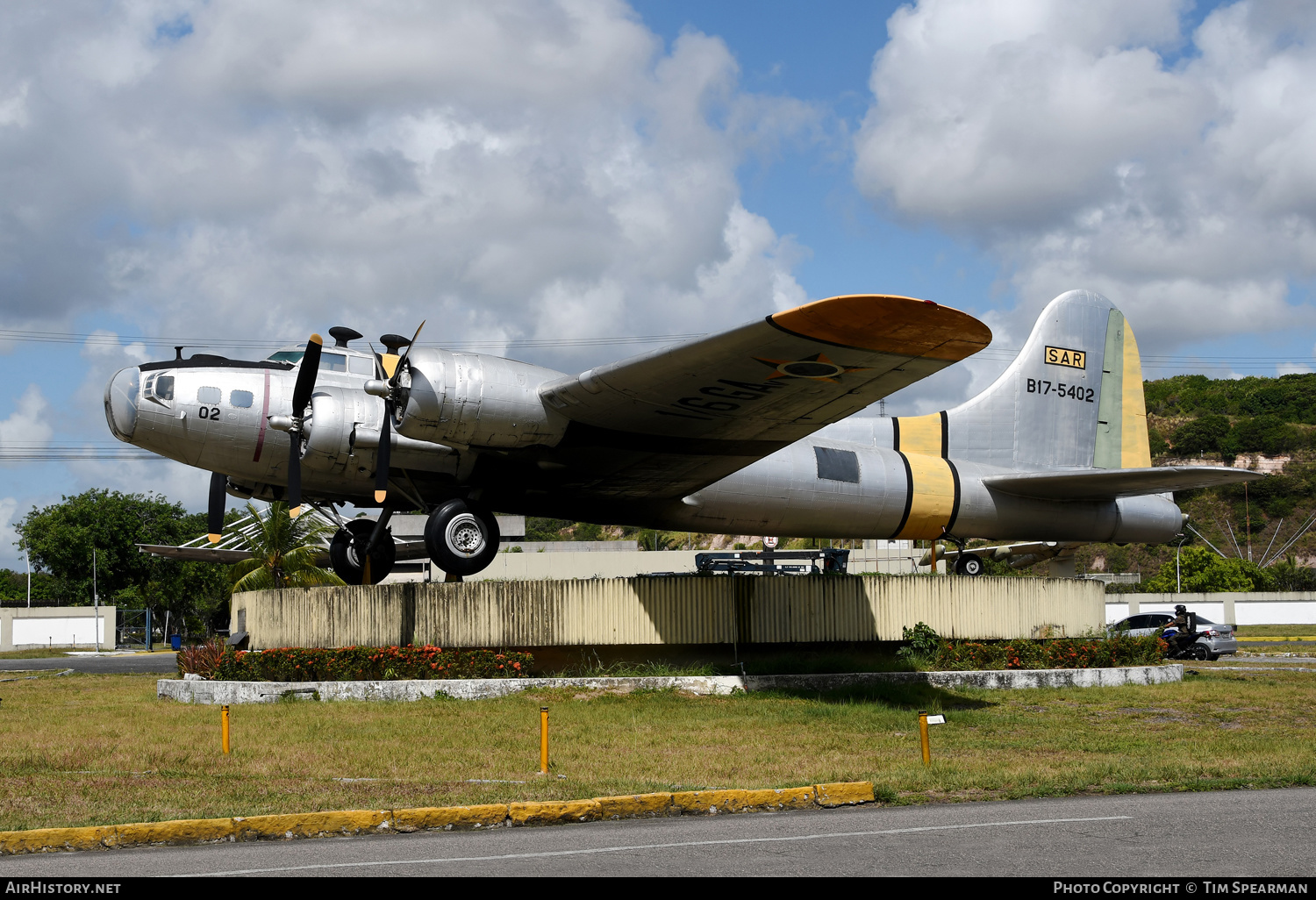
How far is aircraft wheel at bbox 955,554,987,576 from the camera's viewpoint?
22.9 m

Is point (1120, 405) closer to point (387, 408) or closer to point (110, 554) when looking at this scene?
point (387, 408)

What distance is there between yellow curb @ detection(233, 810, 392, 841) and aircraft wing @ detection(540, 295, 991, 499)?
7.19 metres

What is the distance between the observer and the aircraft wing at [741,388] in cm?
1316

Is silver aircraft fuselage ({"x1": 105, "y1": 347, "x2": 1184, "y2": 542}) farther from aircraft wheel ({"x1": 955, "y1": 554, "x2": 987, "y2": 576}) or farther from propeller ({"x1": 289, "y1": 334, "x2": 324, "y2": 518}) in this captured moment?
aircraft wheel ({"x1": 955, "y1": 554, "x2": 987, "y2": 576})

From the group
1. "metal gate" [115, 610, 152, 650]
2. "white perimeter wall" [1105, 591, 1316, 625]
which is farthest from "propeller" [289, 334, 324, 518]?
"metal gate" [115, 610, 152, 650]

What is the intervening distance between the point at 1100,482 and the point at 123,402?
17464mm

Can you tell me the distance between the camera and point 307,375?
59.1ft

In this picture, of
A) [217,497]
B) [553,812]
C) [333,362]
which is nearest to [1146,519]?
[333,362]

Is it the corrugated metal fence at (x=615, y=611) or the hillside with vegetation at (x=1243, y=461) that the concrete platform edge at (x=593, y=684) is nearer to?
the corrugated metal fence at (x=615, y=611)

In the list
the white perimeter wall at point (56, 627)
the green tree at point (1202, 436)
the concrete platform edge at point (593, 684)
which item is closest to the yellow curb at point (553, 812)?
the concrete platform edge at point (593, 684)

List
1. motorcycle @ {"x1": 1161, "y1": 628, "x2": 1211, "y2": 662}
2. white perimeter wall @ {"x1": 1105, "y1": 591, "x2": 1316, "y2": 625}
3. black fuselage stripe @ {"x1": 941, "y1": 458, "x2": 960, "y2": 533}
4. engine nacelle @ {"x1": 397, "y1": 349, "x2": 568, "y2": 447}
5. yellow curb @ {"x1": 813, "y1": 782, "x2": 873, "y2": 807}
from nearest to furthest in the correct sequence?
yellow curb @ {"x1": 813, "y1": 782, "x2": 873, "y2": 807}, engine nacelle @ {"x1": 397, "y1": 349, "x2": 568, "y2": 447}, black fuselage stripe @ {"x1": 941, "y1": 458, "x2": 960, "y2": 533}, motorcycle @ {"x1": 1161, "y1": 628, "x2": 1211, "y2": 662}, white perimeter wall @ {"x1": 1105, "y1": 591, "x2": 1316, "y2": 625}

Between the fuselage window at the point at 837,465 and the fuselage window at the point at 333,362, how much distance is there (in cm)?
874
